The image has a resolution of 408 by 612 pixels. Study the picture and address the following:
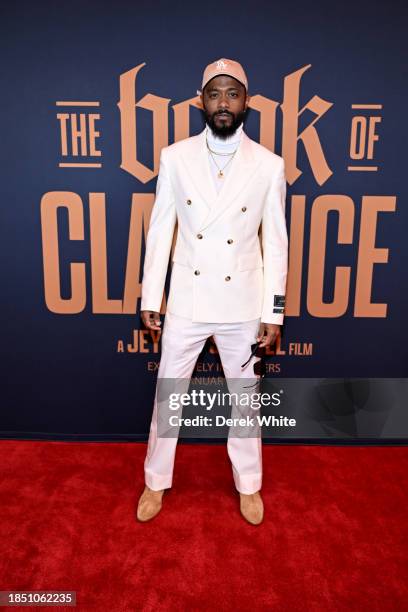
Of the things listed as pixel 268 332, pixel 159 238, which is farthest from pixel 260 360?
pixel 159 238

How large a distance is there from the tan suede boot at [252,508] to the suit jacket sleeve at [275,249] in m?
0.90

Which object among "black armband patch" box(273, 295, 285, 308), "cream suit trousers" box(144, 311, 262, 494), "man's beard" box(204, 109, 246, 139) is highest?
"man's beard" box(204, 109, 246, 139)

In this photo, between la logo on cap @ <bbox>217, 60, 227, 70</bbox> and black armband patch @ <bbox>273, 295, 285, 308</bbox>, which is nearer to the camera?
la logo on cap @ <bbox>217, 60, 227, 70</bbox>

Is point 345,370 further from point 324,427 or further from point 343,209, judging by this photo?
point 343,209

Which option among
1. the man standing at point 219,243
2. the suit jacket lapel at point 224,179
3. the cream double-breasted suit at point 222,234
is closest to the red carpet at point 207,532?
the man standing at point 219,243

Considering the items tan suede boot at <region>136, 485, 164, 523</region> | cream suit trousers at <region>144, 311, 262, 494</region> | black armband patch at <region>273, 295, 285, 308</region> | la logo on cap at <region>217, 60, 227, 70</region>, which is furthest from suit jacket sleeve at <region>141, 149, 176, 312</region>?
tan suede boot at <region>136, 485, 164, 523</region>

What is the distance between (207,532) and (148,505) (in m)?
0.32

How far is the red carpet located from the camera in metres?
2.10

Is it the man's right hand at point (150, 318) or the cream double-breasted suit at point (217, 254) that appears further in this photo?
the man's right hand at point (150, 318)

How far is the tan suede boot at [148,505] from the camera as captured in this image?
99.0 inches

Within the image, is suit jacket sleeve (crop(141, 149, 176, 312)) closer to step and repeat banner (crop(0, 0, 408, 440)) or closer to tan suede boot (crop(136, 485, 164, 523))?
step and repeat banner (crop(0, 0, 408, 440))

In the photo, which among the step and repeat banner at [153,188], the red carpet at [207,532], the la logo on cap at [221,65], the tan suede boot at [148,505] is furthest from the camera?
the step and repeat banner at [153,188]

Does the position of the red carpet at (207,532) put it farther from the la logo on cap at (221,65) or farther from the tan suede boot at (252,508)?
the la logo on cap at (221,65)

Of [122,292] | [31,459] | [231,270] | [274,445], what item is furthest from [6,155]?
[274,445]
